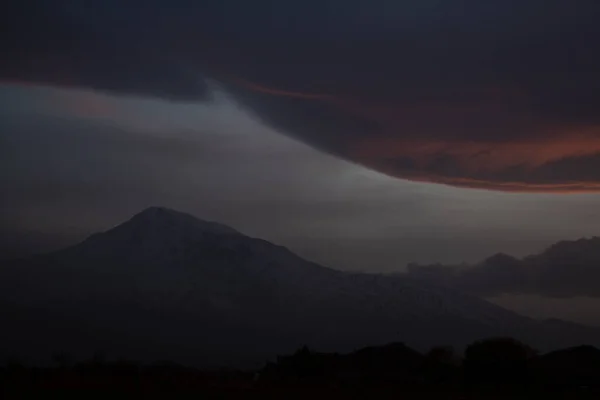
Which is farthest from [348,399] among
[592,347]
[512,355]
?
[592,347]

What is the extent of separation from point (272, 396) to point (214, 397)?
2984mm

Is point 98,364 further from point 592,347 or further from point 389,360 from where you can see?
point 592,347

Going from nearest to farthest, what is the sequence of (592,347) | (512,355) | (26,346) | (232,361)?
1. (512,355)
2. (592,347)
3. (26,346)
4. (232,361)

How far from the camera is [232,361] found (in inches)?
7387

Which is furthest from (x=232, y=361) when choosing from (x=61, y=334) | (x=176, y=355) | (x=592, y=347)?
(x=592, y=347)

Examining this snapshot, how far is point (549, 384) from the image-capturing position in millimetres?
61656

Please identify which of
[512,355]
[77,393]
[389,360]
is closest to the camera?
[77,393]

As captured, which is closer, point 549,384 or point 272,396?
point 272,396

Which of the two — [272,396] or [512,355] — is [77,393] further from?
[512,355]

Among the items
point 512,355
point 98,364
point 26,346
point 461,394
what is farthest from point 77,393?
point 26,346

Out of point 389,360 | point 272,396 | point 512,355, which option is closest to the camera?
point 272,396

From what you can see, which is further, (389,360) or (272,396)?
(389,360)

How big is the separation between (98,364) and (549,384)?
31.8 m

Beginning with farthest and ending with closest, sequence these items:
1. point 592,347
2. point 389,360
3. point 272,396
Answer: point 389,360, point 592,347, point 272,396
